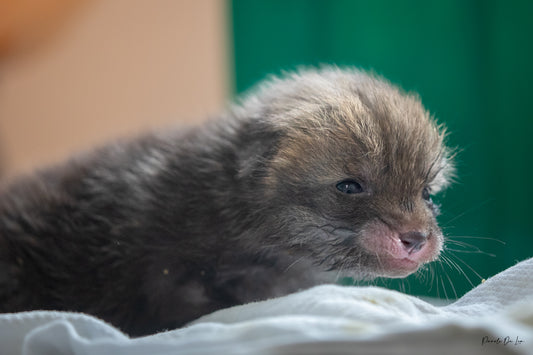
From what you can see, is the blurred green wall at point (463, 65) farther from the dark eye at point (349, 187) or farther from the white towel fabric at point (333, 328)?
the white towel fabric at point (333, 328)

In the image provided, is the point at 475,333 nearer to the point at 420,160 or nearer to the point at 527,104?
the point at 420,160

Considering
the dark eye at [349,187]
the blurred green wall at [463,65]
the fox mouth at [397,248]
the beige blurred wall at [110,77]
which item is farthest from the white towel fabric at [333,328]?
the beige blurred wall at [110,77]

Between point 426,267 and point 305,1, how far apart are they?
1.97 metres

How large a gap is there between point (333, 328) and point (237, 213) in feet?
1.94

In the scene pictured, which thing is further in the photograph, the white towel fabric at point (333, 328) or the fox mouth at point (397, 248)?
the fox mouth at point (397, 248)

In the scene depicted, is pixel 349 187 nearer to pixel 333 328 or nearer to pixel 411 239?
pixel 411 239

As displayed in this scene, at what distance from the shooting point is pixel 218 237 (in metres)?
1.43

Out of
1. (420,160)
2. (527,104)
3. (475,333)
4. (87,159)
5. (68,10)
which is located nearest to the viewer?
(475,333)

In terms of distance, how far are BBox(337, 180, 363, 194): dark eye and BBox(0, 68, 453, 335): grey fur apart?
0.04 feet

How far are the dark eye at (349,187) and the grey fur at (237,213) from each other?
13 millimetres

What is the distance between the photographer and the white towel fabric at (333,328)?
30.0 inches

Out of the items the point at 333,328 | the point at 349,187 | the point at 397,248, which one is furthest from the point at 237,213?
the point at 333,328

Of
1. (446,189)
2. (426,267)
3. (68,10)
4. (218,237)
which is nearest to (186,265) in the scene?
(218,237)

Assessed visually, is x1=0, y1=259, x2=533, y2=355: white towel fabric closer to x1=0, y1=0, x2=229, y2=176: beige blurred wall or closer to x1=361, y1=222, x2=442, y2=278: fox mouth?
x1=361, y1=222, x2=442, y2=278: fox mouth
